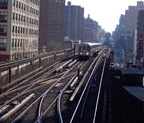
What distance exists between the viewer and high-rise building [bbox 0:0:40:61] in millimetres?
46812

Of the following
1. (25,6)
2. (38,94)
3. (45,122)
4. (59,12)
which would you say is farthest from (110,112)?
(59,12)

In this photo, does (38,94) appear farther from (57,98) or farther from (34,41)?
(34,41)

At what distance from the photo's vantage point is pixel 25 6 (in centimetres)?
5478

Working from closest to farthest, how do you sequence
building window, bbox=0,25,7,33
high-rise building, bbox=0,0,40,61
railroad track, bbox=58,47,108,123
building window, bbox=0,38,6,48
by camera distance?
railroad track, bbox=58,47,108,123
high-rise building, bbox=0,0,40,61
building window, bbox=0,25,7,33
building window, bbox=0,38,6,48

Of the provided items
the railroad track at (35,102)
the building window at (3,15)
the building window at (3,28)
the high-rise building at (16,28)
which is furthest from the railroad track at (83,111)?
the building window at (3,15)

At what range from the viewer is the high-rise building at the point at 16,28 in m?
46.8

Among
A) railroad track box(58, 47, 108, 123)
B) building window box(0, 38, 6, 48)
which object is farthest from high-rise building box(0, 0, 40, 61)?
railroad track box(58, 47, 108, 123)

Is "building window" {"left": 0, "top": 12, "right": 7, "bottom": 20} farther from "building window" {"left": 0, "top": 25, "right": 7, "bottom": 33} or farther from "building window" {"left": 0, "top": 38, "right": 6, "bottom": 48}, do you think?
"building window" {"left": 0, "top": 38, "right": 6, "bottom": 48}

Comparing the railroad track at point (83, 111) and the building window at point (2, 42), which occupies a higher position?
the building window at point (2, 42)

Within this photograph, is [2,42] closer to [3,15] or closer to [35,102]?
[3,15]

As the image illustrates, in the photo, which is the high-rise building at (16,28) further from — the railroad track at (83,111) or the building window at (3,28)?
the railroad track at (83,111)

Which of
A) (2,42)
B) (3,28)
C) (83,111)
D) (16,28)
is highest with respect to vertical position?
(16,28)

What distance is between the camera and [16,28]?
163 feet

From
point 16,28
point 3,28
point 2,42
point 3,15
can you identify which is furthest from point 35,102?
point 16,28
